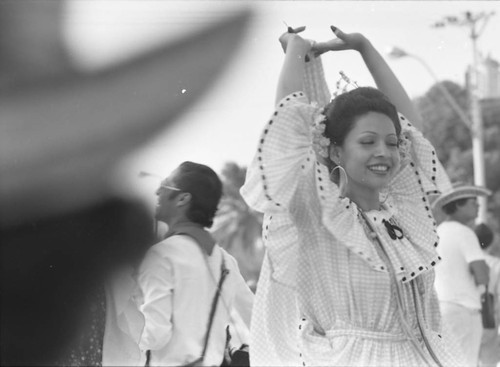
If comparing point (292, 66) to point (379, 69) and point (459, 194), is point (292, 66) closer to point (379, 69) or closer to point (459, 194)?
point (379, 69)

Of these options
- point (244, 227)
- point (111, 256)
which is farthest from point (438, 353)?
point (244, 227)

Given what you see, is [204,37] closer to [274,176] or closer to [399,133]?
[274,176]

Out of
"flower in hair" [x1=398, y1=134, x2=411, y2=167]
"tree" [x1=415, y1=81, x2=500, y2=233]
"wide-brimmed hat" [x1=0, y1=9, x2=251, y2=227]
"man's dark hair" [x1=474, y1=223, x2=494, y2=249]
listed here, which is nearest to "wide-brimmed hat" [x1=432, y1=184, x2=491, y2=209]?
"man's dark hair" [x1=474, y1=223, x2=494, y2=249]

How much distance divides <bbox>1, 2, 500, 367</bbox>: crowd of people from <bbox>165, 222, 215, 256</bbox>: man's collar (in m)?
0.17

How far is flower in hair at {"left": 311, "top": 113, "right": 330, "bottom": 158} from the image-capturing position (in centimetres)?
297

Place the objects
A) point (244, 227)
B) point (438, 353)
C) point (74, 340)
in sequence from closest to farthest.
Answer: point (74, 340) → point (438, 353) → point (244, 227)

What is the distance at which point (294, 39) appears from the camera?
304cm

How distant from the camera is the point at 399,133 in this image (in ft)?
10.1

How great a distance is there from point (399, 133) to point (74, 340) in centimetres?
104

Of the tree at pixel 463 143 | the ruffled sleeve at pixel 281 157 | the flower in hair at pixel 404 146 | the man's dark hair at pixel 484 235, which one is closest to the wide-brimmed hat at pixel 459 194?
the man's dark hair at pixel 484 235

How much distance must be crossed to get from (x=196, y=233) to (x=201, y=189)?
6.0 inches

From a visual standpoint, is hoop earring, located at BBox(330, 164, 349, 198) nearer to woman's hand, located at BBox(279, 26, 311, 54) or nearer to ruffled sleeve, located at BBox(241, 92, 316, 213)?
ruffled sleeve, located at BBox(241, 92, 316, 213)

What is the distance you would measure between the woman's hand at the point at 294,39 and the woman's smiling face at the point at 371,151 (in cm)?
26

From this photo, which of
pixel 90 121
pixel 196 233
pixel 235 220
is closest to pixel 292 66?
→ pixel 90 121
